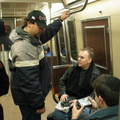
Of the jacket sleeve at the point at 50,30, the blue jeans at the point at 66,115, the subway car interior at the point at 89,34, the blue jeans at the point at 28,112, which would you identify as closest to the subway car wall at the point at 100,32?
the subway car interior at the point at 89,34

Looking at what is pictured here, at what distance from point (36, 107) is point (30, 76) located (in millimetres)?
347

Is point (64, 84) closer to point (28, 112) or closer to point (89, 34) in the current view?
point (28, 112)

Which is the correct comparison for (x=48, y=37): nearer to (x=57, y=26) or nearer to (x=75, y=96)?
(x=57, y=26)

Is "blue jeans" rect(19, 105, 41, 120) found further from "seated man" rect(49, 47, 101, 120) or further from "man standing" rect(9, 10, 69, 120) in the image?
"seated man" rect(49, 47, 101, 120)

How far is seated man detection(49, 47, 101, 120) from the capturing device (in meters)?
2.55

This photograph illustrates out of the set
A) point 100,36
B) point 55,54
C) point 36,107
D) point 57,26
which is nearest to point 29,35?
point 57,26

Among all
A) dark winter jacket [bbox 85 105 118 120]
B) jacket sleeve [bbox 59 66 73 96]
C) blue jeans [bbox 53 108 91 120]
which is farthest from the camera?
jacket sleeve [bbox 59 66 73 96]

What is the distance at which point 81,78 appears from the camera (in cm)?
262

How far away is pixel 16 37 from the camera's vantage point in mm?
1842

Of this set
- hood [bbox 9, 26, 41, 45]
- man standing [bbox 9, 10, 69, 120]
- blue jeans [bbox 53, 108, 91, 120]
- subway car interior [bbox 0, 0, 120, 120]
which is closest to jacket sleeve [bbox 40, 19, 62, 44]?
subway car interior [bbox 0, 0, 120, 120]

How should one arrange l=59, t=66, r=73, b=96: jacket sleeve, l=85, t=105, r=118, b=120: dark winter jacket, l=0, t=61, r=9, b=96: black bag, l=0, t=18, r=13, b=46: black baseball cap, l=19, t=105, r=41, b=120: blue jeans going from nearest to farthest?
l=85, t=105, r=118, b=120: dark winter jacket
l=0, t=18, r=13, b=46: black baseball cap
l=0, t=61, r=9, b=96: black bag
l=19, t=105, r=41, b=120: blue jeans
l=59, t=66, r=73, b=96: jacket sleeve

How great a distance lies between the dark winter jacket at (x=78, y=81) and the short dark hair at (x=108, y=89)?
1067 millimetres

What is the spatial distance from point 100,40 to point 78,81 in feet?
2.64

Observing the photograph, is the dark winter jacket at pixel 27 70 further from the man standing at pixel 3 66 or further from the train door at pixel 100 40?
the train door at pixel 100 40
